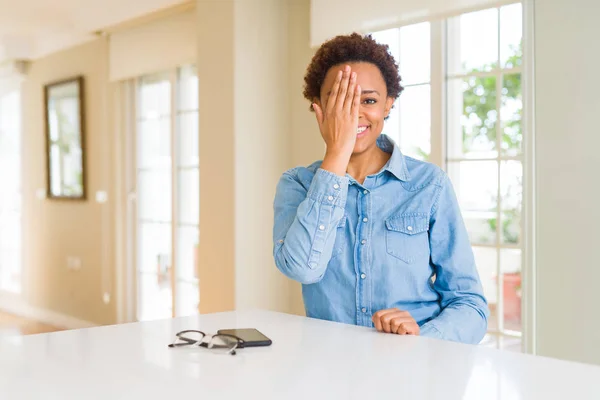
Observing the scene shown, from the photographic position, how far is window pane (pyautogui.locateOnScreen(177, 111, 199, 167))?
462 cm

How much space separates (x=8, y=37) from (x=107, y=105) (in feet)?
4.07

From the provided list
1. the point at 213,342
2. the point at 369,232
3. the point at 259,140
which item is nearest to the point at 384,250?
the point at 369,232

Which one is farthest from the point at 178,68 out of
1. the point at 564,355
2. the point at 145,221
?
the point at 564,355

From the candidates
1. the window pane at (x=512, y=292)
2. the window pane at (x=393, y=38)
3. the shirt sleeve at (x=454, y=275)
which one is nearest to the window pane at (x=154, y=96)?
the window pane at (x=393, y=38)

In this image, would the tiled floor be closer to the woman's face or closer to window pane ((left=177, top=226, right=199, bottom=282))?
window pane ((left=177, top=226, right=199, bottom=282))

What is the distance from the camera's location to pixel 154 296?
5.10 m

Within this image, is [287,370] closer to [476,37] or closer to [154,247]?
[476,37]

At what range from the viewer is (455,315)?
143 centimetres

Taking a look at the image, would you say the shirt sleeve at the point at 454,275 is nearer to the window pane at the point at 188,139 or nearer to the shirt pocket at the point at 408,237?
the shirt pocket at the point at 408,237

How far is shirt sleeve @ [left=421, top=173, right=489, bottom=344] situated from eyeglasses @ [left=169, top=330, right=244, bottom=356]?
17.8 inches

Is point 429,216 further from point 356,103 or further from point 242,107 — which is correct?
point 242,107

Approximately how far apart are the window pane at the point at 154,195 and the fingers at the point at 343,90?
11.7 feet

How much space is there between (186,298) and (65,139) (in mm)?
2089

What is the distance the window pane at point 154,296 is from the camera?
4.96 metres
